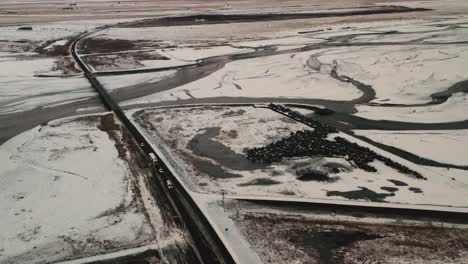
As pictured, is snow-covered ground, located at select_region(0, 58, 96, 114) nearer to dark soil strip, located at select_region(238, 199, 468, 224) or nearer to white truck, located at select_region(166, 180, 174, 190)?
white truck, located at select_region(166, 180, 174, 190)

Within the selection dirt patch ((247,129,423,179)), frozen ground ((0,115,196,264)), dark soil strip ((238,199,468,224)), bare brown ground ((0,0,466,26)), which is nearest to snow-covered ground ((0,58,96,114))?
frozen ground ((0,115,196,264))

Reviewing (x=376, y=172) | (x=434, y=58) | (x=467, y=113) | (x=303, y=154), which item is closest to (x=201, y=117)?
(x=303, y=154)

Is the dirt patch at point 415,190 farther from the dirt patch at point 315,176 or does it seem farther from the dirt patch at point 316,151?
the dirt patch at point 315,176

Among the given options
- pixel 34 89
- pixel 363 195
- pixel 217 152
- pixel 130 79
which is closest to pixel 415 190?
pixel 363 195

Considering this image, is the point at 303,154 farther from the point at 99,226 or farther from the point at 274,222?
the point at 99,226

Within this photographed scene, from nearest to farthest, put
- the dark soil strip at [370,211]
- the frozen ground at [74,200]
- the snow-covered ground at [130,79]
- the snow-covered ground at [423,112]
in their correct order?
the frozen ground at [74,200] < the dark soil strip at [370,211] < the snow-covered ground at [423,112] < the snow-covered ground at [130,79]

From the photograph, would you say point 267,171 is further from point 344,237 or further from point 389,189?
point 344,237

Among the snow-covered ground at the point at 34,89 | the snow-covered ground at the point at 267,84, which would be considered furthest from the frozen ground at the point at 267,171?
the snow-covered ground at the point at 34,89
